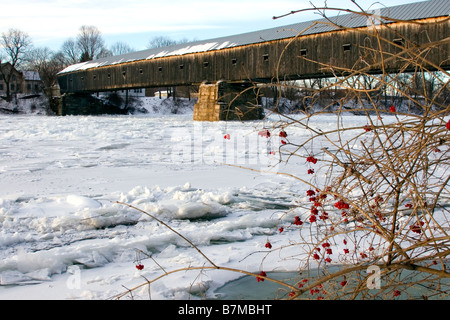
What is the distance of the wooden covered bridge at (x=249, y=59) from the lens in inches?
591

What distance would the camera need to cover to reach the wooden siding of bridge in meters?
14.8

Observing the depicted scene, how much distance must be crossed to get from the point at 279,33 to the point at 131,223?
56.5 ft

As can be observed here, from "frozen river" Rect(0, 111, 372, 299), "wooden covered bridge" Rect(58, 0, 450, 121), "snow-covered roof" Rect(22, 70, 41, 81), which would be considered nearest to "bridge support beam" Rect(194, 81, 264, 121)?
"wooden covered bridge" Rect(58, 0, 450, 121)

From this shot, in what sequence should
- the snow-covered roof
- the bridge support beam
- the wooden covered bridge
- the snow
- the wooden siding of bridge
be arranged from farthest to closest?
the snow-covered roof → the bridge support beam → the wooden covered bridge → the wooden siding of bridge → the snow

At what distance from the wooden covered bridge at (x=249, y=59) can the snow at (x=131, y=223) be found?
571 cm

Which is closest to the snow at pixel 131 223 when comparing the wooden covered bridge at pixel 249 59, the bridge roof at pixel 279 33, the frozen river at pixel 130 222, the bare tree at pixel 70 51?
the frozen river at pixel 130 222

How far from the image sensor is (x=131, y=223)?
398 centimetres

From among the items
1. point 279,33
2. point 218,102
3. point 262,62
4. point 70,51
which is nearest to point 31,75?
point 70,51

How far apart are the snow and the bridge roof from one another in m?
3.14

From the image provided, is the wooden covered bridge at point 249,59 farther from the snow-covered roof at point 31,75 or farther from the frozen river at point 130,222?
the snow-covered roof at point 31,75

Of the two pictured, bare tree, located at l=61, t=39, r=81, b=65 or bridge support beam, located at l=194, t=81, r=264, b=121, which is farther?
bare tree, located at l=61, t=39, r=81, b=65

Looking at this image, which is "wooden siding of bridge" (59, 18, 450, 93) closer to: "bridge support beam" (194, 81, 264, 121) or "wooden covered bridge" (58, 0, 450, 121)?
"wooden covered bridge" (58, 0, 450, 121)
